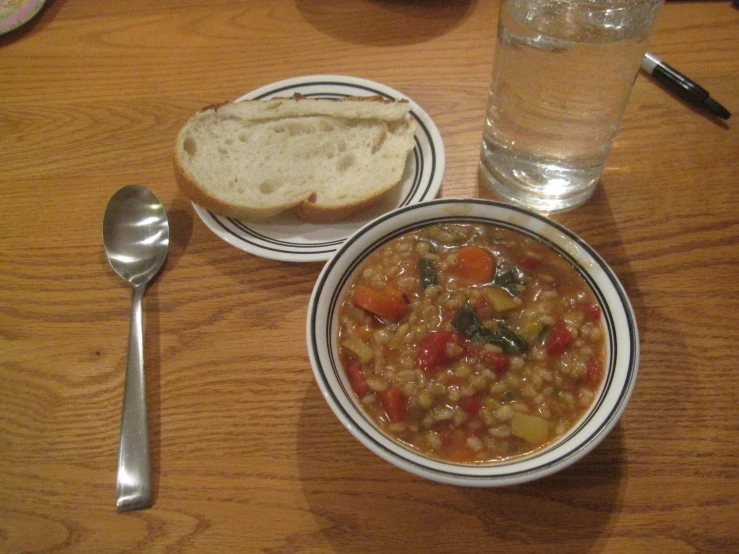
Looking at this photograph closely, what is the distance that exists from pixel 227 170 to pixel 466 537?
1408 mm

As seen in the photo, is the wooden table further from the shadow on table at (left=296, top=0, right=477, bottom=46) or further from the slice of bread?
the slice of bread

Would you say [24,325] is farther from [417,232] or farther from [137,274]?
[417,232]

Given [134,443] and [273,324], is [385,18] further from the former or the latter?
[134,443]

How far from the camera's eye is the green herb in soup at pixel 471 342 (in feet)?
4.16

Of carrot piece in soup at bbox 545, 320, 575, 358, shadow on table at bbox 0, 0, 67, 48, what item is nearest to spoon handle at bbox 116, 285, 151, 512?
carrot piece in soup at bbox 545, 320, 575, 358

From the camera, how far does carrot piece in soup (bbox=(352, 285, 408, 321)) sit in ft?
4.62

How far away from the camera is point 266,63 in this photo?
2.47 meters

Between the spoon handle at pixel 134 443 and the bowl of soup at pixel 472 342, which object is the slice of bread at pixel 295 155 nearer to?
the bowl of soup at pixel 472 342

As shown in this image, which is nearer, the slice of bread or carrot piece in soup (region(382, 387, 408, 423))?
carrot piece in soup (region(382, 387, 408, 423))

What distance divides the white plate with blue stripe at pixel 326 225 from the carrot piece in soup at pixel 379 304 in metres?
0.31

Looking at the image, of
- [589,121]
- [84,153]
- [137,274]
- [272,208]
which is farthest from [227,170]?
[589,121]

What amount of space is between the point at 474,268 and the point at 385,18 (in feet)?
5.56

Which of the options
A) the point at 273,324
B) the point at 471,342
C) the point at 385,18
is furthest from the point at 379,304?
the point at 385,18

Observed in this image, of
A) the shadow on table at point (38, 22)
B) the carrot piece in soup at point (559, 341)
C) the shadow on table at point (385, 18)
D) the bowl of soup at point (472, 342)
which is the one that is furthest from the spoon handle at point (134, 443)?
the shadow on table at point (38, 22)
